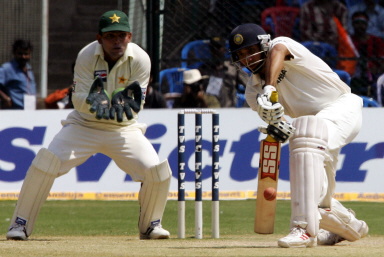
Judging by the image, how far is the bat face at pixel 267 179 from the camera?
6.22m

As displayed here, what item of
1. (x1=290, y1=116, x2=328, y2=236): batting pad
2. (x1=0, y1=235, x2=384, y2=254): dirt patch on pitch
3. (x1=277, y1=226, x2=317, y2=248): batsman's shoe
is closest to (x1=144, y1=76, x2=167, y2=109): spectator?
(x1=0, y1=235, x2=384, y2=254): dirt patch on pitch

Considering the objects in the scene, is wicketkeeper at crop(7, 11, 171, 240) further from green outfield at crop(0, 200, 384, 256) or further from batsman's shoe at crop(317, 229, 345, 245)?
batsman's shoe at crop(317, 229, 345, 245)

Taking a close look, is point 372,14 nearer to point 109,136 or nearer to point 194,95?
point 194,95

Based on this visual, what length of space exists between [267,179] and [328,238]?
0.97m

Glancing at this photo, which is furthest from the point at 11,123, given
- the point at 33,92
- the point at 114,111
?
the point at 114,111

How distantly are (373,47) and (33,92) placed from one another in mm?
4695

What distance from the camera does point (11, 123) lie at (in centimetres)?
1133

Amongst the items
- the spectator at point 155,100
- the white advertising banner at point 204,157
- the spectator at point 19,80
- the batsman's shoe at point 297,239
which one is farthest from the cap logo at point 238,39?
the spectator at point 19,80

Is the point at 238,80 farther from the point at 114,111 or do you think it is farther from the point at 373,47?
the point at 114,111

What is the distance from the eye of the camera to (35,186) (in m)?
7.47

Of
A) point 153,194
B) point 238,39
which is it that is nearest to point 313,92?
point 238,39

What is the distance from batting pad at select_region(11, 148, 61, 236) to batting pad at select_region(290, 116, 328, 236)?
86.6 inches

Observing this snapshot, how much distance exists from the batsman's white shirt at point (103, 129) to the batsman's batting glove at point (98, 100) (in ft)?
0.62

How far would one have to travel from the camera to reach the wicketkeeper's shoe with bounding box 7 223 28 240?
729 cm
